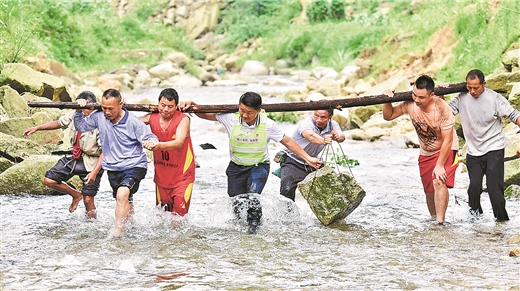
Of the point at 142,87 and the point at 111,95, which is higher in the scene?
the point at 142,87

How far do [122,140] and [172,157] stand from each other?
1.77 ft

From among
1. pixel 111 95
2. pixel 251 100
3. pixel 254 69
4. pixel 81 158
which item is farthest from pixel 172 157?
pixel 254 69

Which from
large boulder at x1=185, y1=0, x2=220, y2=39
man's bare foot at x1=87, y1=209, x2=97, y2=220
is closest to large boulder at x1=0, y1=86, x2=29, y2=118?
man's bare foot at x1=87, y1=209, x2=97, y2=220

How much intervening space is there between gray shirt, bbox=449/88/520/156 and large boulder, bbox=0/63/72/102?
8780mm

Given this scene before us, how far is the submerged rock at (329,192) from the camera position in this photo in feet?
26.3

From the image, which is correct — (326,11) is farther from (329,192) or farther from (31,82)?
(329,192)

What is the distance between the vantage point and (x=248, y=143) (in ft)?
24.8

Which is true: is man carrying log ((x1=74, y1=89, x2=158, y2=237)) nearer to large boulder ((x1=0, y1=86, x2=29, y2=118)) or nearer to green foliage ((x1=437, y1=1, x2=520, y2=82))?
large boulder ((x1=0, y1=86, x2=29, y2=118))

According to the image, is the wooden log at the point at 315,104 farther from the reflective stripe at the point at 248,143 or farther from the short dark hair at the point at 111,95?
the short dark hair at the point at 111,95

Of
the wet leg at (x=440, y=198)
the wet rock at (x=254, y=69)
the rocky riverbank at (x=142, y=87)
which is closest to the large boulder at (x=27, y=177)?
the rocky riverbank at (x=142, y=87)

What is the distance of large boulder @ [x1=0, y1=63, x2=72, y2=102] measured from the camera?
13633 mm

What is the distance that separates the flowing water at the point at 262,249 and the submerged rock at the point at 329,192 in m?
0.20

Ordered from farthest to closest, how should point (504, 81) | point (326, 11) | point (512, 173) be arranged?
point (326, 11) → point (504, 81) → point (512, 173)

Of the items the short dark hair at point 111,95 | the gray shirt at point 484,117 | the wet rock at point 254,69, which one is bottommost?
the gray shirt at point 484,117
